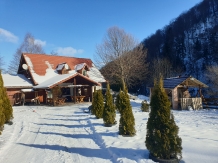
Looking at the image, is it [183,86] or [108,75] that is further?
[108,75]

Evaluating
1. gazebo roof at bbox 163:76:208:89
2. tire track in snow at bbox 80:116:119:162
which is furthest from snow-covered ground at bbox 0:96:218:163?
gazebo roof at bbox 163:76:208:89

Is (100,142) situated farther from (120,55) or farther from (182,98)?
(120,55)

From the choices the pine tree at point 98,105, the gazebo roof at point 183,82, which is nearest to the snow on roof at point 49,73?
the pine tree at point 98,105

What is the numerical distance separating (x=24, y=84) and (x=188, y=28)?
189 ft

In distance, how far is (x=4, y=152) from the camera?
20.2 ft

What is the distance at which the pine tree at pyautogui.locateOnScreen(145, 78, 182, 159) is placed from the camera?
186 inches

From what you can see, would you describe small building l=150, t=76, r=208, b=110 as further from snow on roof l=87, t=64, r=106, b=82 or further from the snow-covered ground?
snow on roof l=87, t=64, r=106, b=82

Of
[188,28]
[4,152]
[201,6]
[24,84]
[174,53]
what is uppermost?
[201,6]

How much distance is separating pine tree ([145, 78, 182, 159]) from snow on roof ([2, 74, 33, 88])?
19832 mm

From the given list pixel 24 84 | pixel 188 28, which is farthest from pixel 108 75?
pixel 188 28

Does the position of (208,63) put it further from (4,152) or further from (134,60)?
(4,152)

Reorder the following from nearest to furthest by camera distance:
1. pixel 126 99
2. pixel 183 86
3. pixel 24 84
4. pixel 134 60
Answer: pixel 126 99, pixel 183 86, pixel 24 84, pixel 134 60

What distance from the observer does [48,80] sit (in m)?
22.3

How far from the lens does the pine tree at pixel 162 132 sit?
15.5 feet
